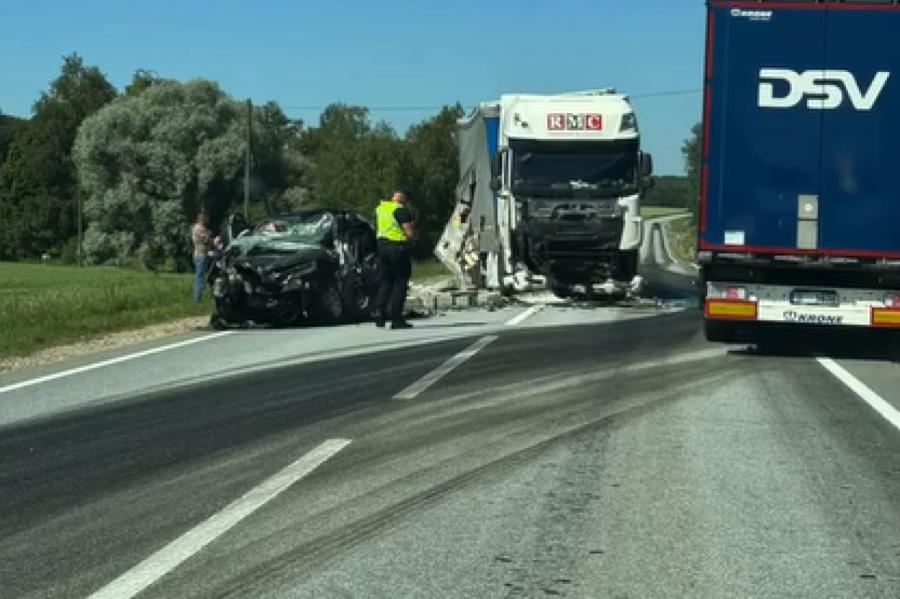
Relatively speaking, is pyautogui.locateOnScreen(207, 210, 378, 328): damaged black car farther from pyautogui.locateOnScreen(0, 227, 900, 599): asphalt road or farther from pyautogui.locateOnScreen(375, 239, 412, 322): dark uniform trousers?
pyautogui.locateOnScreen(0, 227, 900, 599): asphalt road

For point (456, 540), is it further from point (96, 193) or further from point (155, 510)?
point (96, 193)

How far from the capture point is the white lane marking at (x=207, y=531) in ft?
17.1

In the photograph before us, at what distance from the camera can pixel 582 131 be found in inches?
800

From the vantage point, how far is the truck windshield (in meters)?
20.4

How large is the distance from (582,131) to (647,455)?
12935 millimetres

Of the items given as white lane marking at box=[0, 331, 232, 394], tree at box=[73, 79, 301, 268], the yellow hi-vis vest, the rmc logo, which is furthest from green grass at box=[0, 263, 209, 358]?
tree at box=[73, 79, 301, 268]

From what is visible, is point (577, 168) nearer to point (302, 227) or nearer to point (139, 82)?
point (302, 227)

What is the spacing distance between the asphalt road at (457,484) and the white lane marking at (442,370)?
0.12m

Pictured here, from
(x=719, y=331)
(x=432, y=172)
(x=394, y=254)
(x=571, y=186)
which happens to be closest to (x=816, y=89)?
(x=719, y=331)

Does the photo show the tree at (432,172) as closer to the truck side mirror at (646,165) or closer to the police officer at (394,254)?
the truck side mirror at (646,165)

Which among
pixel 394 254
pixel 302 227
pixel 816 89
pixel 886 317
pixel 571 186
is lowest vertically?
pixel 886 317

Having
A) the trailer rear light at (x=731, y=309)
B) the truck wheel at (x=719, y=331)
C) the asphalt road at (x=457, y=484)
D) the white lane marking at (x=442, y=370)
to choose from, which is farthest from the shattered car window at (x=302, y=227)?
the trailer rear light at (x=731, y=309)

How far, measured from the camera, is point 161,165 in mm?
72938

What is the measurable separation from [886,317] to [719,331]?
6.66 ft
